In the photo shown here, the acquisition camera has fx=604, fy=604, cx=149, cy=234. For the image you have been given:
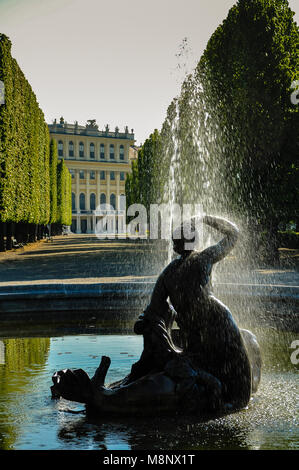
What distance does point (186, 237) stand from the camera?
13.6 feet

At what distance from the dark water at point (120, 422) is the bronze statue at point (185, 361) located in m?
0.13

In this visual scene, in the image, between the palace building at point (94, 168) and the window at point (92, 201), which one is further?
the window at point (92, 201)

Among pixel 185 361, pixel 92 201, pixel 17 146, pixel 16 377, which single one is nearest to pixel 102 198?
pixel 92 201

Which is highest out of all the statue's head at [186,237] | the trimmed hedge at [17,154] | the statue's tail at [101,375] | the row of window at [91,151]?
the row of window at [91,151]

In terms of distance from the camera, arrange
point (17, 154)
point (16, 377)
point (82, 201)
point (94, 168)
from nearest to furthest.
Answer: point (16, 377)
point (17, 154)
point (82, 201)
point (94, 168)

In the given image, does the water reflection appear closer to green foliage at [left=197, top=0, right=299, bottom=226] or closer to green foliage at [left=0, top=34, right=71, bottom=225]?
green foliage at [left=197, top=0, right=299, bottom=226]

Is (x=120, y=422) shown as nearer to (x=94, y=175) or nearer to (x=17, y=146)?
(x=17, y=146)

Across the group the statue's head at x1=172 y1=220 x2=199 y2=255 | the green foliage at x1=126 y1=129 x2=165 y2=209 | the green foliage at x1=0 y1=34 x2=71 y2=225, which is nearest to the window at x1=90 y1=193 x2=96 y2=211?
the green foliage at x1=126 y1=129 x2=165 y2=209

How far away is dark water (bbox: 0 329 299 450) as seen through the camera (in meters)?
3.43

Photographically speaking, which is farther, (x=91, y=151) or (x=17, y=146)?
(x=91, y=151)

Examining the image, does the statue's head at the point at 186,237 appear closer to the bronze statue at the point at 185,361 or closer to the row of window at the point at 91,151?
the bronze statue at the point at 185,361

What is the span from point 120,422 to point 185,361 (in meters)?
0.56

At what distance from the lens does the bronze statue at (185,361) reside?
3.87 metres

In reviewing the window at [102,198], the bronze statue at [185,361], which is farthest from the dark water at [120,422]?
the window at [102,198]
